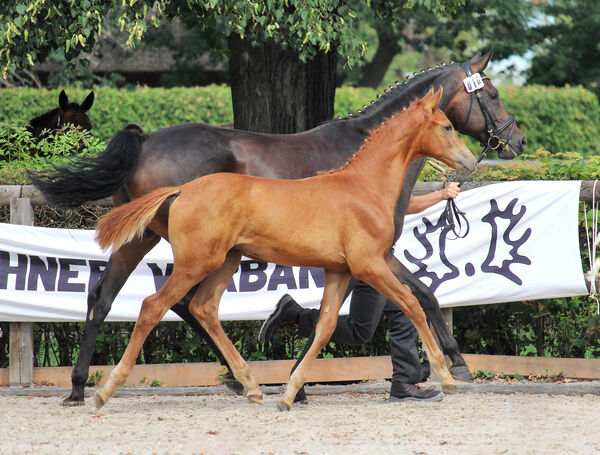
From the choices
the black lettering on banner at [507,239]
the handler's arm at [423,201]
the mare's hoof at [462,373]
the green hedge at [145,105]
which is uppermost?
the green hedge at [145,105]

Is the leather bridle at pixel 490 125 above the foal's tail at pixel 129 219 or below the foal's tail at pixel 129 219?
above

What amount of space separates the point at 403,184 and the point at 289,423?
176 cm

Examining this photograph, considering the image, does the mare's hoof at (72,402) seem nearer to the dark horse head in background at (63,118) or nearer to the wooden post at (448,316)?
the wooden post at (448,316)

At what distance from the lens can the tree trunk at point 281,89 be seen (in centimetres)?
870

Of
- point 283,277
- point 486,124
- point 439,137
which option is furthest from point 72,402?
point 486,124

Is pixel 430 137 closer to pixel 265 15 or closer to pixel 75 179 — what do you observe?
pixel 75 179

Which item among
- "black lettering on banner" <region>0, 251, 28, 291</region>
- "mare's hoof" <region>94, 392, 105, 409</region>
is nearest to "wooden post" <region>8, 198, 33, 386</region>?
"black lettering on banner" <region>0, 251, 28, 291</region>

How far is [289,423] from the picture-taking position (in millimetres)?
5047

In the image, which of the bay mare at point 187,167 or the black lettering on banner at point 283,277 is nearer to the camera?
the bay mare at point 187,167

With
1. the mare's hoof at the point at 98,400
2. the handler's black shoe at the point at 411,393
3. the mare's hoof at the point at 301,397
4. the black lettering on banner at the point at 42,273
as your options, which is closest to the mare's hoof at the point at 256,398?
the mare's hoof at the point at 301,397

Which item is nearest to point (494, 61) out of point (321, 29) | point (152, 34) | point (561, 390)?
point (152, 34)

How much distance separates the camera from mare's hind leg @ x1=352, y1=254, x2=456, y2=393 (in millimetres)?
5168

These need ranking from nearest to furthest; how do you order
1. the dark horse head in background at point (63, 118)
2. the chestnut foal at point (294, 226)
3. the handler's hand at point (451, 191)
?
the chestnut foal at point (294, 226) < the handler's hand at point (451, 191) < the dark horse head in background at point (63, 118)

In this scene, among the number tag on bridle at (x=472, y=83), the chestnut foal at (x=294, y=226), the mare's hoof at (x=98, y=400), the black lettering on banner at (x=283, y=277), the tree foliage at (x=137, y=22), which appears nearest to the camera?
the chestnut foal at (x=294, y=226)
